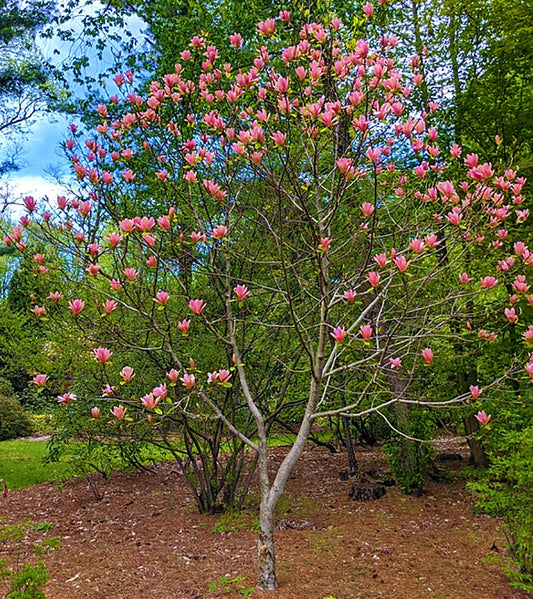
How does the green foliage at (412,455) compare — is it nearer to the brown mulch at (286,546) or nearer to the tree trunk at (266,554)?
the brown mulch at (286,546)

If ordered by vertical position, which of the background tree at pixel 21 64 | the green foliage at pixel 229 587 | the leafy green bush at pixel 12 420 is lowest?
the green foliage at pixel 229 587

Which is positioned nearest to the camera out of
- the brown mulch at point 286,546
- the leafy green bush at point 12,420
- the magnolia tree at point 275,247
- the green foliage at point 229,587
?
the magnolia tree at point 275,247

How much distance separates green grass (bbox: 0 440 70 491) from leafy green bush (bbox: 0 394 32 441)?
922 millimetres

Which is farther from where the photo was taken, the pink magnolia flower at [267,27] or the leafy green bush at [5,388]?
the leafy green bush at [5,388]

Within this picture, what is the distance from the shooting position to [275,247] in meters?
5.09

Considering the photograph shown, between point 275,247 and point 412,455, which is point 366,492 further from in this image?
point 275,247

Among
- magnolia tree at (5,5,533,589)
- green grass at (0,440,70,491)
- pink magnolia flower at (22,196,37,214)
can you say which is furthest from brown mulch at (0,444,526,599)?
pink magnolia flower at (22,196,37,214)

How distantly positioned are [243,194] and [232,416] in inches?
81.9

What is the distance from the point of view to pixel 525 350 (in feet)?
19.4

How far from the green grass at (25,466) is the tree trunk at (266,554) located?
3.74 meters

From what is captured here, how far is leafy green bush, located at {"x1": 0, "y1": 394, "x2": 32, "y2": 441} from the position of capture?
13.4 meters

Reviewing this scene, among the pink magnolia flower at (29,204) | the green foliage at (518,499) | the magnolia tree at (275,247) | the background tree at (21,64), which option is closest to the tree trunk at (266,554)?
the magnolia tree at (275,247)

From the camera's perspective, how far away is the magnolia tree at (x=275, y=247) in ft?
10.8

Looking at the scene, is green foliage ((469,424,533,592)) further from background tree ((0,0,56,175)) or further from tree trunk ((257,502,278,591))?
background tree ((0,0,56,175))
